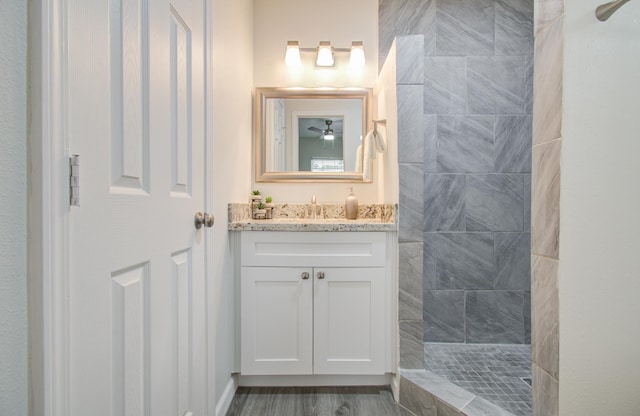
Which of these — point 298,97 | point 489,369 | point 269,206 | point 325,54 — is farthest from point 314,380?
point 325,54

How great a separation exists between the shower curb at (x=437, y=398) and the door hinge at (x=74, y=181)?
5.16ft

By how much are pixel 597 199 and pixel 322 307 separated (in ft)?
4.04

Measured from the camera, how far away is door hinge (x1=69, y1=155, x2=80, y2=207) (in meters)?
0.58

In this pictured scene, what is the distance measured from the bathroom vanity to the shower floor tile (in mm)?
336

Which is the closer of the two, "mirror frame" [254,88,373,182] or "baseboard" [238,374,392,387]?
"baseboard" [238,374,392,387]

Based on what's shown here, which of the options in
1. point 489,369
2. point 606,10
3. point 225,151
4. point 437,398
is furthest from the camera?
point 489,369

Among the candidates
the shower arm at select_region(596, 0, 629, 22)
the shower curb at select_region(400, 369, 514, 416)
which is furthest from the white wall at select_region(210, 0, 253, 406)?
the shower arm at select_region(596, 0, 629, 22)

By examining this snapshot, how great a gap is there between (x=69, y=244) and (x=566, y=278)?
1.23 m

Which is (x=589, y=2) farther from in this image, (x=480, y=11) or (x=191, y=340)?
(x=191, y=340)

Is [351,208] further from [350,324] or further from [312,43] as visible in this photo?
[312,43]

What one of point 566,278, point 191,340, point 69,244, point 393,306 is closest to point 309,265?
point 393,306
